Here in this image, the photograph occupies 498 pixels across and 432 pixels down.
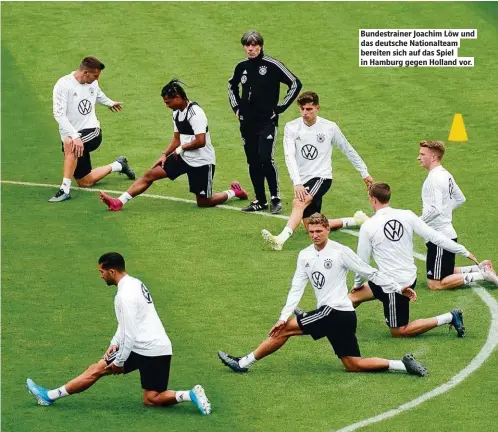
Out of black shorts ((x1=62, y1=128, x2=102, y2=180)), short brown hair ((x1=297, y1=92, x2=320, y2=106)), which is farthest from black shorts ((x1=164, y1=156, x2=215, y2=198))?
short brown hair ((x1=297, y1=92, x2=320, y2=106))

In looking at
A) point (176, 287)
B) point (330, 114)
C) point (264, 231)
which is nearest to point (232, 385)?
point (176, 287)

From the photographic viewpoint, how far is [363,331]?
17094 millimetres

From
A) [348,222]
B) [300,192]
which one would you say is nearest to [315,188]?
[300,192]

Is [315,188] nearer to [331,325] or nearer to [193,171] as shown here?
[193,171]

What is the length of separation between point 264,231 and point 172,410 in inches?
208

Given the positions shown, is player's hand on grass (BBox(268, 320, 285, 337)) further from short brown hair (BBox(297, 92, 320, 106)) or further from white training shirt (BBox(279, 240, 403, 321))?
short brown hair (BBox(297, 92, 320, 106))

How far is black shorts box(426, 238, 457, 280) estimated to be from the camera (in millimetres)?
18234

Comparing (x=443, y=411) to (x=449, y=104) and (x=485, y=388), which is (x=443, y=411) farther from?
(x=449, y=104)

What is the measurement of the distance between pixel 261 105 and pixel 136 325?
7681 millimetres

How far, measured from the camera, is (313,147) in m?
20.1

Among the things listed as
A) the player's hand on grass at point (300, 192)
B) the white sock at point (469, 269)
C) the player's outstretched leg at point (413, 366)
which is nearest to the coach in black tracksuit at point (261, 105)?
the player's hand on grass at point (300, 192)

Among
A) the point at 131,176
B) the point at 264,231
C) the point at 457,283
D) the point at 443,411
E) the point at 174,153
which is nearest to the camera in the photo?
the point at 443,411

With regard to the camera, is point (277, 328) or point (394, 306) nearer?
point (277, 328)

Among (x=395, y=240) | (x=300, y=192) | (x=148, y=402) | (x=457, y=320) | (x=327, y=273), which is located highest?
(x=300, y=192)
